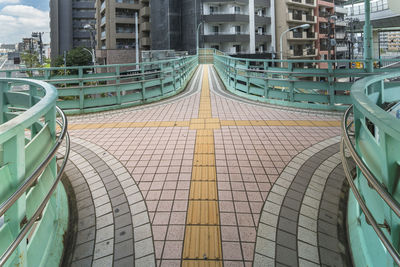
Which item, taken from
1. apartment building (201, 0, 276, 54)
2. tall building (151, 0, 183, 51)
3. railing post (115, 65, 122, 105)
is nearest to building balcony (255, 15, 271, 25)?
apartment building (201, 0, 276, 54)

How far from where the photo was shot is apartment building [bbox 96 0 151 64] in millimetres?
41500

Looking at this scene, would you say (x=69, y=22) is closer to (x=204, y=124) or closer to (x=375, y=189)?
(x=204, y=124)

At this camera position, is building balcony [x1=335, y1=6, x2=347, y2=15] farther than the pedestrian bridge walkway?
Yes

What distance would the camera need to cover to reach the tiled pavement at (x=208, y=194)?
258 centimetres

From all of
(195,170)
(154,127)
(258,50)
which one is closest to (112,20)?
(258,50)

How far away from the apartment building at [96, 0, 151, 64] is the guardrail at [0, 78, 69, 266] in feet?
136

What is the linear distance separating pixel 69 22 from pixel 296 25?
4595 cm

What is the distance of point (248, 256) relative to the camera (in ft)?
8.16

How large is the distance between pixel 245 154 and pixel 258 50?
40.4 metres

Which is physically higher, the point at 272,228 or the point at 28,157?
the point at 28,157

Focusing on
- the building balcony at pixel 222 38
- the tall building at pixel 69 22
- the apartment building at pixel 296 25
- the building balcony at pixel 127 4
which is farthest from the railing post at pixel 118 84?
the tall building at pixel 69 22

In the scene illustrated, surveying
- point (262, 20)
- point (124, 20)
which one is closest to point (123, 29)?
point (124, 20)

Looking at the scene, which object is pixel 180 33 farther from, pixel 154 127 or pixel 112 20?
pixel 154 127

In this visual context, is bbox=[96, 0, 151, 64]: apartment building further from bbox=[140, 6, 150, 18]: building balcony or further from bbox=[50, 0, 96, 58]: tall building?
bbox=[50, 0, 96, 58]: tall building
